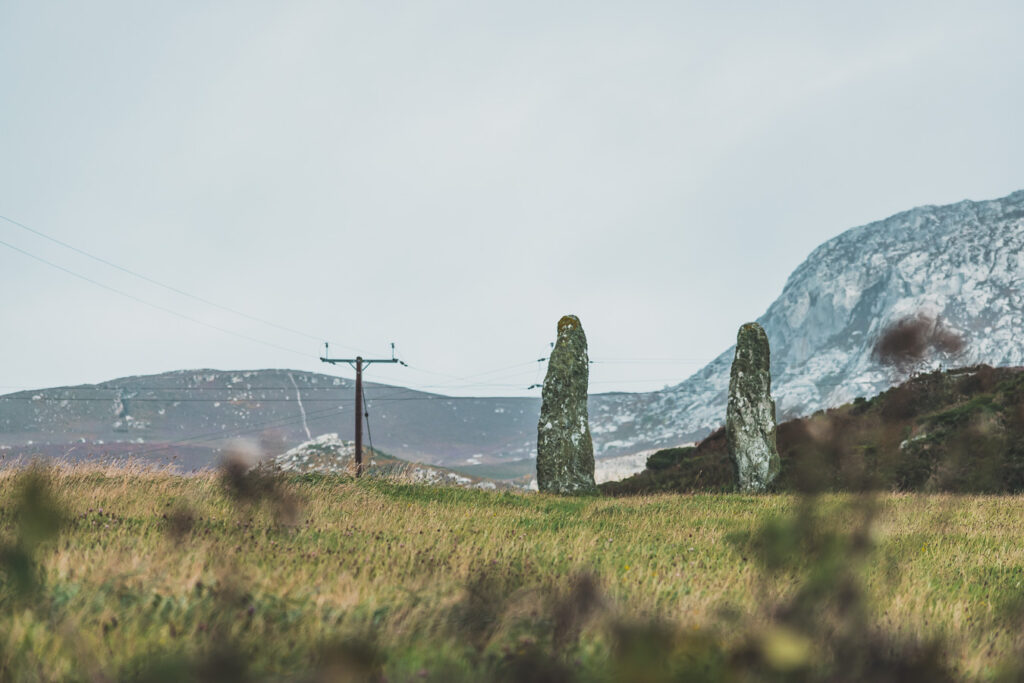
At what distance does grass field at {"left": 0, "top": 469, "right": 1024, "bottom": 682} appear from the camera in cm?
209

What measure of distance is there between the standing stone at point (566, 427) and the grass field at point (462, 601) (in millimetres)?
15066

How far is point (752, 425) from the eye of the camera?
2294 cm

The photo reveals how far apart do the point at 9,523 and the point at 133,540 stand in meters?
2.12

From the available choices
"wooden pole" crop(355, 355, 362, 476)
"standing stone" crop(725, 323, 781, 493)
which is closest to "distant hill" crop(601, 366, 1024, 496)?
Answer: "standing stone" crop(725, 323, 781, 493)

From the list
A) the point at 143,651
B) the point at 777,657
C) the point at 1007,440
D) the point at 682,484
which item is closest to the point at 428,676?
the point at 143,651

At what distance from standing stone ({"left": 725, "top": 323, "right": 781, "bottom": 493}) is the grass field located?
14.5 meters

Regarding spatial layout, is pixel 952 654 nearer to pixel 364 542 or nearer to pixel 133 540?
pixel 364 542

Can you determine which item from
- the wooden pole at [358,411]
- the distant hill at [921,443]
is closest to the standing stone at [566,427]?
the distant hill at [921,443]

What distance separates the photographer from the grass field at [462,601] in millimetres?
2094

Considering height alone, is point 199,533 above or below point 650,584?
above

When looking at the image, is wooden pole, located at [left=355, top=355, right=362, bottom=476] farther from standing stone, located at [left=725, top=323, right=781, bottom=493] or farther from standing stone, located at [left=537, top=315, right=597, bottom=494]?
standing stone, located at [left=725, top=323, right=781, bottom=493]

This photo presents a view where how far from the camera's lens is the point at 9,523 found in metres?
6.70

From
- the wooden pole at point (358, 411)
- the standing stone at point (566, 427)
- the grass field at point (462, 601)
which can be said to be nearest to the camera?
the grass field at point (462, 601)

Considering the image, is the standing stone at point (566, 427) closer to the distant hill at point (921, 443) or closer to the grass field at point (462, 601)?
the distant hill at point (921, 443)
